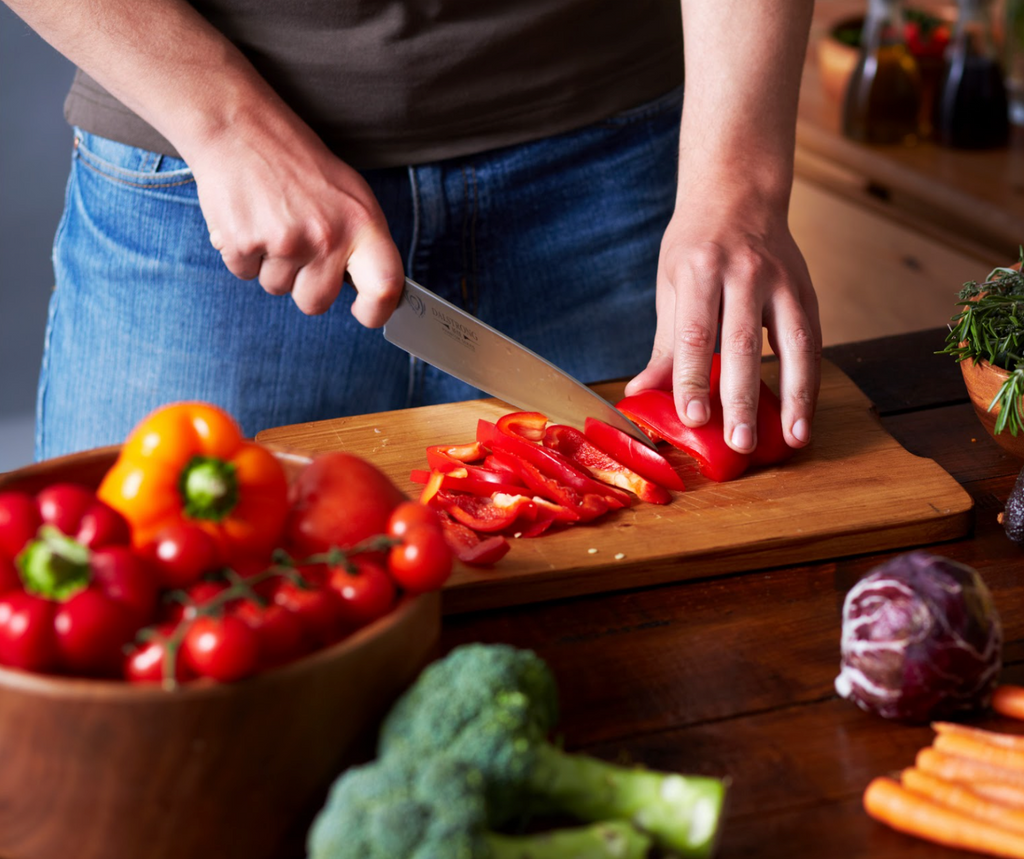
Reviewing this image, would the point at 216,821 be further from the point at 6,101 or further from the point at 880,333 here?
the point at 880,333

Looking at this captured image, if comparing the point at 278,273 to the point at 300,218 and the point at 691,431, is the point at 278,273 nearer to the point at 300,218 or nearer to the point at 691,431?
the point at 300,218

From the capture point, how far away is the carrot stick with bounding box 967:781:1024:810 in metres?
0.96

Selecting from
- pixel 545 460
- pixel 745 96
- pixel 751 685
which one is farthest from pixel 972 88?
pixel 751 685

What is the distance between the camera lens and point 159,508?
954 mm

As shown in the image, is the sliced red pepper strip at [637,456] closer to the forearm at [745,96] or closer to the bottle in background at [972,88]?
the forearm at [745,96]

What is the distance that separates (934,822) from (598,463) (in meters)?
0.81

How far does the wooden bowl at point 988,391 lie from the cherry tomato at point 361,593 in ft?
3.05

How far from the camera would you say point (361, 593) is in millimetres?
938

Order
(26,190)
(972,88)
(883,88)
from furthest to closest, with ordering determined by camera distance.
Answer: (883,88), (972,88), (26,190)

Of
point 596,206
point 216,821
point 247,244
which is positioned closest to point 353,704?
point 216,821

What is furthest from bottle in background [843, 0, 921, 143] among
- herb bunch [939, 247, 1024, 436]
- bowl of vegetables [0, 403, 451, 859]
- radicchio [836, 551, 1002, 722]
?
bowl of vegetables [0, 403, 451, 859]

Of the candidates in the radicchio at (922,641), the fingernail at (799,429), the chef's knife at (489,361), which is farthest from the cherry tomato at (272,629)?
the fingernail at (799,429)

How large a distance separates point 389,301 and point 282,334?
404 mm

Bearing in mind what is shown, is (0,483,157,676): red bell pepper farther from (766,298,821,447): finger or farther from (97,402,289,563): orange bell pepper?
(766,298,821,447): finger
